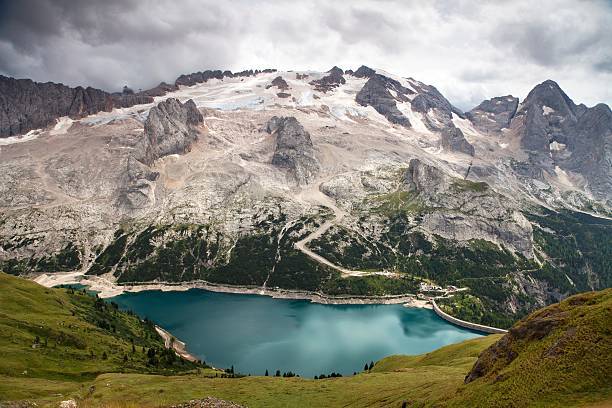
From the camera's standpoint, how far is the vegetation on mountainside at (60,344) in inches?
3014

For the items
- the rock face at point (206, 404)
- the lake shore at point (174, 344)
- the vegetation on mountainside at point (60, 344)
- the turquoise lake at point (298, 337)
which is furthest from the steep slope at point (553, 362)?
the lake shore at point (174, 344)

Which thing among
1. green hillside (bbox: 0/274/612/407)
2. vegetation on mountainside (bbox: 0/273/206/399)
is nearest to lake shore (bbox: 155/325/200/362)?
vegetation on mountainside (bbox: 0/273/206/399)

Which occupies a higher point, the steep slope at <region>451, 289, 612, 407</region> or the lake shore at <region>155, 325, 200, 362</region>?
the steep slope at <region>451, 289, 612, 407</region>

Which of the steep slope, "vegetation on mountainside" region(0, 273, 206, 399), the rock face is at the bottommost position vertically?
"vegetation on mountainside" region(0, 273, 206, 399)

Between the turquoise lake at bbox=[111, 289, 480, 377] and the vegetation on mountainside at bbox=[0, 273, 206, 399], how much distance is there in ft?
76.3

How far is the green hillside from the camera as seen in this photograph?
89.6 ft

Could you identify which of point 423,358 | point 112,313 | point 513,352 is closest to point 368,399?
point 513,352

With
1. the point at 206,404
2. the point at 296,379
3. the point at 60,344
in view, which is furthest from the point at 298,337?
the point at 206,404

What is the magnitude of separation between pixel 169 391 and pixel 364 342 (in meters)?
104

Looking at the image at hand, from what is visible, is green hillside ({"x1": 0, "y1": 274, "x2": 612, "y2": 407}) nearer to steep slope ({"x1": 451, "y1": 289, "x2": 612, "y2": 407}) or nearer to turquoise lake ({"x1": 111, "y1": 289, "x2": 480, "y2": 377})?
steep slope ({"x1": 451, "y1": 289, "x2": 612, "y2": 407})

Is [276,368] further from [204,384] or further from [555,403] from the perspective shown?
[555,403]

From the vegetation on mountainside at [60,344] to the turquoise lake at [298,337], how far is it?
2325cm

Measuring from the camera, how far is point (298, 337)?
540 ft

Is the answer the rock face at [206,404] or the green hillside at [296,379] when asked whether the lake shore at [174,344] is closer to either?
the green hillside at [296,379]
